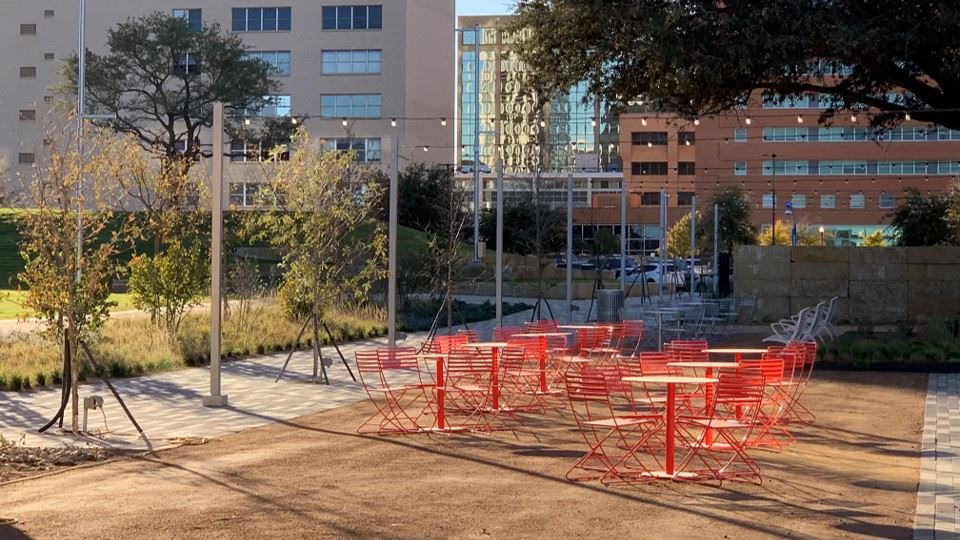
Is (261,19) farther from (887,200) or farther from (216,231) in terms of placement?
(216,231)

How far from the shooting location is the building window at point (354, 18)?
219 feet

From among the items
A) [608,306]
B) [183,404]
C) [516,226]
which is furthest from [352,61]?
[183,404]

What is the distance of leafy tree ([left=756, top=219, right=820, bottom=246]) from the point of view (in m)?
67.1

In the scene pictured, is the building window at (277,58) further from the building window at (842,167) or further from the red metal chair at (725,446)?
the red metal chair at (725,446)

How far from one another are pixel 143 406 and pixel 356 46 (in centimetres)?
5278

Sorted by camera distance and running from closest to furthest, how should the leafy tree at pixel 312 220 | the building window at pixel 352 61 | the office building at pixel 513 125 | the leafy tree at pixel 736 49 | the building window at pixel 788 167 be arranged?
the leafy tree at pixel 312 220 < the leafy tree at pixel 736 49 < the building window at pixel 352 61 < the building window at pixel 788 167 < the office building at pixel 513 125

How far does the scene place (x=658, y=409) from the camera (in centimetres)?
1276

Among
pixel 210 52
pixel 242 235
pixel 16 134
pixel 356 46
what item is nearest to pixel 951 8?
pixel 242 235

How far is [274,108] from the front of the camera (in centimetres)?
6550

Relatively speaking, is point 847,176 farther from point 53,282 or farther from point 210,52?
point 53,282

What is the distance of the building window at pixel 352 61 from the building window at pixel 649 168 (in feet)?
92.7

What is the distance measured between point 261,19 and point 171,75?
27.6 ft

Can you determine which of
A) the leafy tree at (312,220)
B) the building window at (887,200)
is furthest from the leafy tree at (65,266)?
the building window at (887,200)

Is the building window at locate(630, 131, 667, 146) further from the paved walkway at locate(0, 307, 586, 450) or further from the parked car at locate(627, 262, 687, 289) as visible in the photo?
the paved walkway at locate(0, 307, 586, 450)
